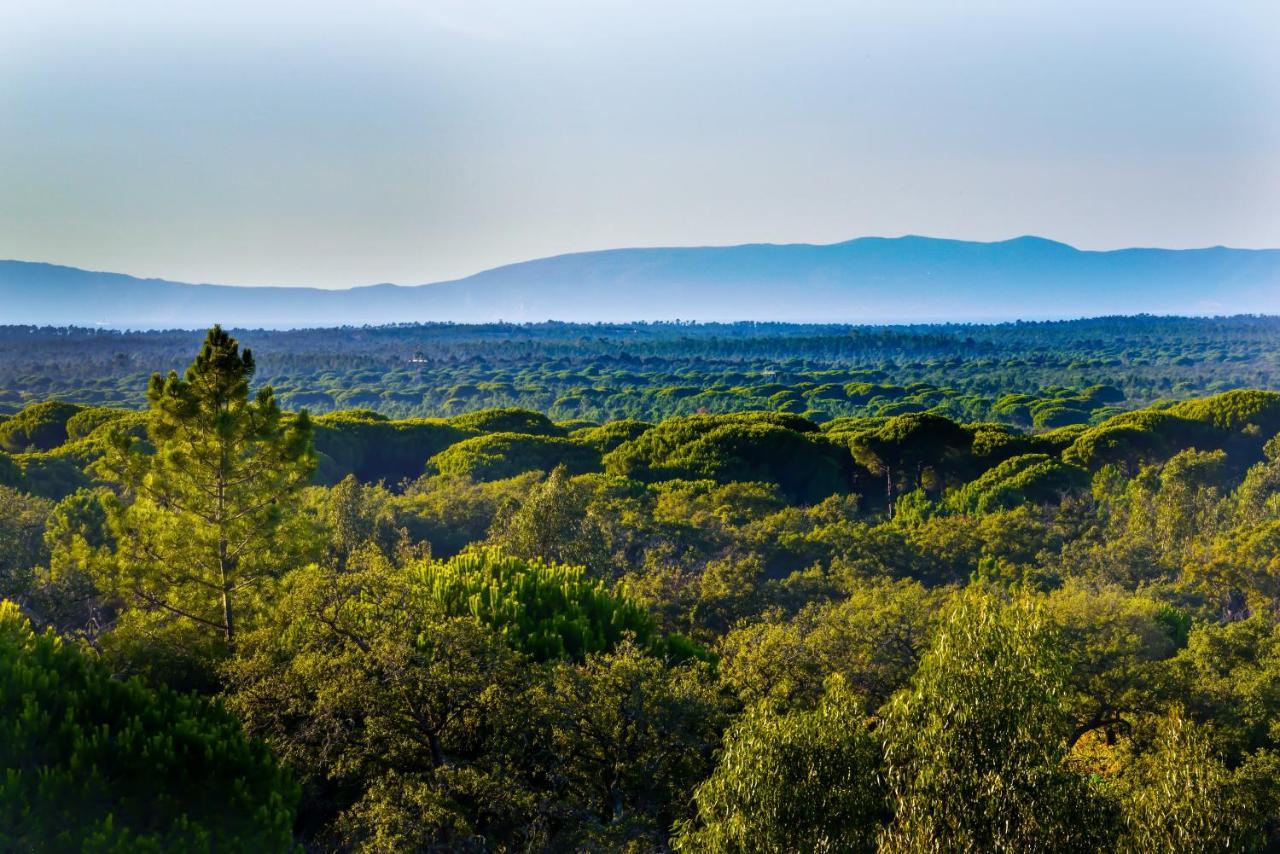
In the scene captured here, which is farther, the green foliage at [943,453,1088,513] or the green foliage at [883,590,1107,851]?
the green foliage at [943,453,1088,513]

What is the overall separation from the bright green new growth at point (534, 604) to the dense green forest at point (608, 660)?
0.08m

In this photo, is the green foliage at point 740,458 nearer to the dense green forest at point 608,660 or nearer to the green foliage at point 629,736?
the dense green forest at point 608,660

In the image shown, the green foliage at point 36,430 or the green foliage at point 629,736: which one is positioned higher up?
the green foliage at point 36,430

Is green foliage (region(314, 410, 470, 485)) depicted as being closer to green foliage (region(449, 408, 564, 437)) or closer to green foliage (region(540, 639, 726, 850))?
green foliage (region(449, 408, 564, 437))

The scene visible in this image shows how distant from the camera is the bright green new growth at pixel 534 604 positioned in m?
17.8

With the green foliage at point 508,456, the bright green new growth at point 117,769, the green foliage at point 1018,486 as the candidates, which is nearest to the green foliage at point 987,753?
the bright green new growth at point 117,769

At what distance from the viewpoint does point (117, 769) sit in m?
12.0

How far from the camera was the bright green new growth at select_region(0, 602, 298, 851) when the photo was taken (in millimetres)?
10891

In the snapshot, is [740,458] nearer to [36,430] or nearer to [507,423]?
[507,423]

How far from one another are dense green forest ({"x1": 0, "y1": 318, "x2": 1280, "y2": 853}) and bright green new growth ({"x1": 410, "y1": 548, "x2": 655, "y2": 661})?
0.27 feet

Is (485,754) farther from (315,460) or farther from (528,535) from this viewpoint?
(528,535)

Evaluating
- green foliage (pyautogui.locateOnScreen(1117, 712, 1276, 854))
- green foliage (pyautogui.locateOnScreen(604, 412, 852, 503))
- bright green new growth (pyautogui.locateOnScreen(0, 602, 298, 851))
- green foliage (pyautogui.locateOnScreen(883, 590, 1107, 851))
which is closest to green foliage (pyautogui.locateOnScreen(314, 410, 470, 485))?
green foliage (pyautogui.locateOnScreen(604, 412, 852, 503))

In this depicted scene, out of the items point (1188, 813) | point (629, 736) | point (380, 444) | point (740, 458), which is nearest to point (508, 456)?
point (380, 444)

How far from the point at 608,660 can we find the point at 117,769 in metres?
6.86
